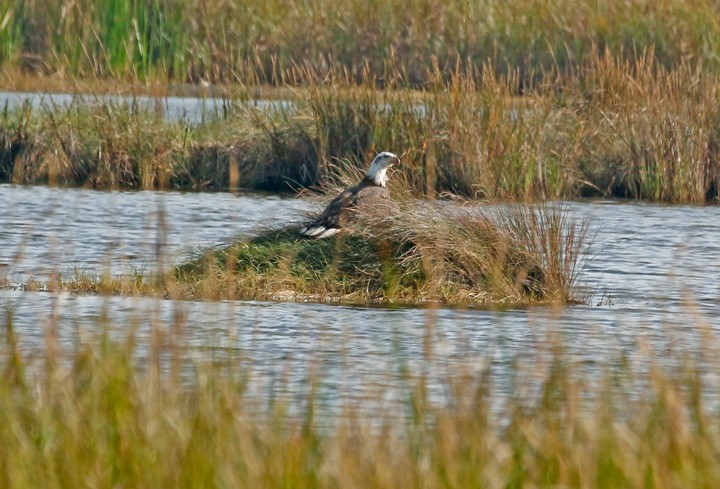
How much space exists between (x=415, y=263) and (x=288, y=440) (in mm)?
5768

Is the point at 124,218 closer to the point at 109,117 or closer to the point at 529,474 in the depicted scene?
the point at 109,117

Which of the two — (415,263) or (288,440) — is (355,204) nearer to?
(415,263)

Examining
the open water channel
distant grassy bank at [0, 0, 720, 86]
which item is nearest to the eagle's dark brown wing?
the open water channel

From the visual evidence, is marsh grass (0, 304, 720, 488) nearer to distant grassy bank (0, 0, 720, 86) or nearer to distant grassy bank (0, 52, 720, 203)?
distant grassy bank (0, 52, 720, 203)

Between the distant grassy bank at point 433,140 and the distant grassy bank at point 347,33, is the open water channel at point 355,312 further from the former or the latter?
the distant grassy bank at point 347,33

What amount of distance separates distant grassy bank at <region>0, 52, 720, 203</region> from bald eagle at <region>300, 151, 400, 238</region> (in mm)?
4885

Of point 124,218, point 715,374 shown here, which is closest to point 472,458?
point 715,374

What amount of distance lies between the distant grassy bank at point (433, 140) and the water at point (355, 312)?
0.77m

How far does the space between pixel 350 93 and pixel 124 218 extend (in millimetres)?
3494

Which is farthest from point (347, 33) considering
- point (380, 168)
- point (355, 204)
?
point (355, 204)

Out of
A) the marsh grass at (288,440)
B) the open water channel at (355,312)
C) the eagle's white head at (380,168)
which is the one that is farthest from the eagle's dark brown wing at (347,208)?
the marsh grass at (288,440)

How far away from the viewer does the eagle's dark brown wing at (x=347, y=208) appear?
37.5ft

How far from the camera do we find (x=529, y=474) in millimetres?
5422

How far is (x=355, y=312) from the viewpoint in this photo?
35.9 feet
